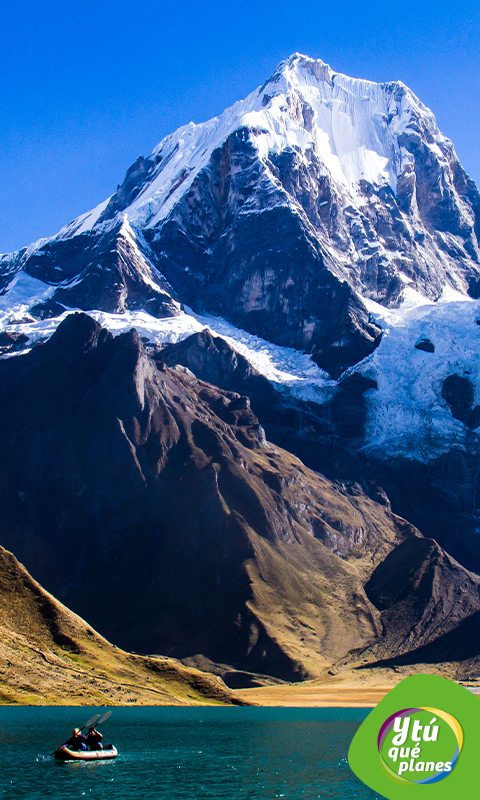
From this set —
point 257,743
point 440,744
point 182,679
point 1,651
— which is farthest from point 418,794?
point 182,679

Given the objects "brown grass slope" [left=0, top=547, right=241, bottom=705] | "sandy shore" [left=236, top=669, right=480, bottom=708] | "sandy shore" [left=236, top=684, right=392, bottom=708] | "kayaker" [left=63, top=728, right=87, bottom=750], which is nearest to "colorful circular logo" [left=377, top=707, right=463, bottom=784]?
"kayaker" [left=63, top=728, right=87, bottom=750]

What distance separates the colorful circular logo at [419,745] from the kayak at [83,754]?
5105 centimetres

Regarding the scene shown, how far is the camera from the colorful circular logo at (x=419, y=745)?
34.0 meters

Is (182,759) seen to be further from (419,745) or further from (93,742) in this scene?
(419,745)

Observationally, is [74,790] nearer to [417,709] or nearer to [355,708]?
[417,709]

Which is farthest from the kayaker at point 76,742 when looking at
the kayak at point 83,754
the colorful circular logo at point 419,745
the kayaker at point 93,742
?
the colorful circular logo at point 419,745

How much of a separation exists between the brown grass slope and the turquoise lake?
4.84 meters

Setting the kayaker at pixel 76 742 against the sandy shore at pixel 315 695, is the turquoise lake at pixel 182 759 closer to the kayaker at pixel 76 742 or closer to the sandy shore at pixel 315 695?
the kayaker at pixel 76 742

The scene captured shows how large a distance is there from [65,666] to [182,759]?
5775 cm

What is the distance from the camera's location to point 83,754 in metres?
78.4

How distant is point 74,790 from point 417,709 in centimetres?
4059

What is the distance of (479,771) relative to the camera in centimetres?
3388

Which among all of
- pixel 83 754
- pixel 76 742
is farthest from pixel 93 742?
pixel 76 742

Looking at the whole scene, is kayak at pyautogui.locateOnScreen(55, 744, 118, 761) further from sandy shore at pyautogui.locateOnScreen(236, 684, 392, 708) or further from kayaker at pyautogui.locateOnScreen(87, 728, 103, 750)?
sandy shore at pyautogui.locateOnScreen(236, 684, 392, 708)
